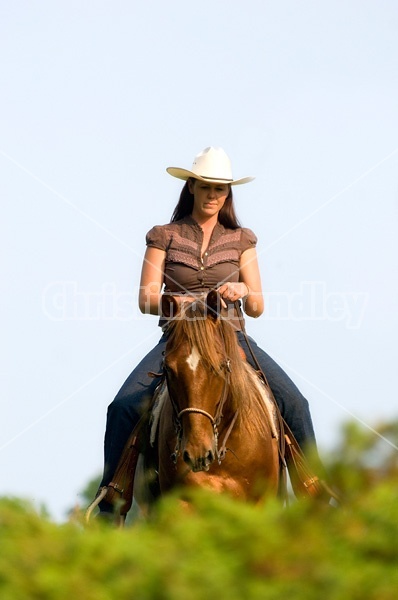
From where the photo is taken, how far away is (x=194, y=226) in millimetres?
10016

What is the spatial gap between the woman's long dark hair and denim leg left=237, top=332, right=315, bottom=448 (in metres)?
1.09

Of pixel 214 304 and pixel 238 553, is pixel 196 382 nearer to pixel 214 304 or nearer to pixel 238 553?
pixel 214 304

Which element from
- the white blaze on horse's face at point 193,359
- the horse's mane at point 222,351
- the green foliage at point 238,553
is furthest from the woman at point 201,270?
the green foliage at point 238,553

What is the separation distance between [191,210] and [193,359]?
275 centimetres

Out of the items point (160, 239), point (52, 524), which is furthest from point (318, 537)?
point (160, 239)

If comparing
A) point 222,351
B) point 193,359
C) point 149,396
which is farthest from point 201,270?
point 193,359

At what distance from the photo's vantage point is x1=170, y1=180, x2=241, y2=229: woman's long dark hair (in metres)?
10.1

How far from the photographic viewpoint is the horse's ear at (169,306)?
8344 millimetres

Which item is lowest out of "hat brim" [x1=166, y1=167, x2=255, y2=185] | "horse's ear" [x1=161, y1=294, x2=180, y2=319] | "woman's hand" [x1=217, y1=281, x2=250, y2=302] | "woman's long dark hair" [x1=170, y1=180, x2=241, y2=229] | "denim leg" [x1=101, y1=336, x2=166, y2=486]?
"denim leg" [x1=101, y1=336, x2=166, y2=486]

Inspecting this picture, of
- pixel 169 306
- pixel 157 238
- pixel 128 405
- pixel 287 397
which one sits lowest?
pixel 128 405

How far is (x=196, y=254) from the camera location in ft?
32.1

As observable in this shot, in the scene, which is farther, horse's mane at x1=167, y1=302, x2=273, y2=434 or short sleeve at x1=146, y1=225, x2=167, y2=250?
short sleeve at x1=146, y1=225, x2=167, y2=250

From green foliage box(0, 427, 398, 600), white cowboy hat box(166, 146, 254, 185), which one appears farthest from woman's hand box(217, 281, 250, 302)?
green foliage box(0, 427, 398, 600)

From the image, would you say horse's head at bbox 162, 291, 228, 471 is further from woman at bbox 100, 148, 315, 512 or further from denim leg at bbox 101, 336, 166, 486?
denim leg at bbox 101, 336, 166, 486
